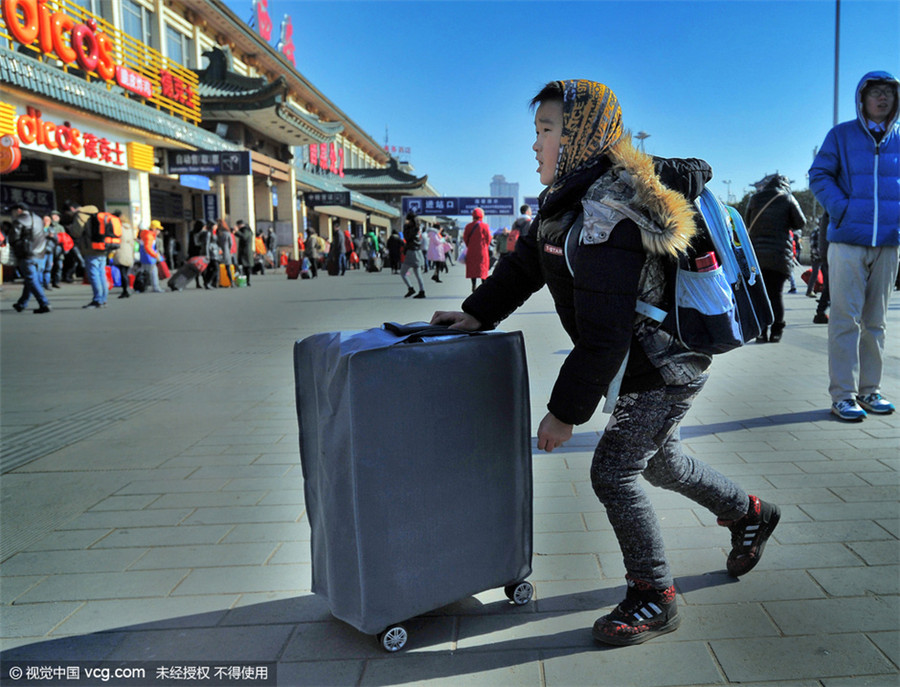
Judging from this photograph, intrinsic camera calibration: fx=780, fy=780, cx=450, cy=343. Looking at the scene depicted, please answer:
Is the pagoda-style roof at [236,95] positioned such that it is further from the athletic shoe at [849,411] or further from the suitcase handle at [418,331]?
the suitcase handle at [418,331]

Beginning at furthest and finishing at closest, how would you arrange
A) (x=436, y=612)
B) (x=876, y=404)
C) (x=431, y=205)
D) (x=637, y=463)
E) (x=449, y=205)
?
1. (x=449, y=205)
2. (x=431, y=205)
3. (x=876, y=404)
4. (x=436, y=612)
5. (x=637, y=463)

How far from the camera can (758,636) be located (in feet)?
7.61

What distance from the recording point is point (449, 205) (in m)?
60.9

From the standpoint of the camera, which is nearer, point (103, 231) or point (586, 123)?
point (586, 123)

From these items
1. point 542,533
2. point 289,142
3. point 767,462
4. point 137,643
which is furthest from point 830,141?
point 289,142

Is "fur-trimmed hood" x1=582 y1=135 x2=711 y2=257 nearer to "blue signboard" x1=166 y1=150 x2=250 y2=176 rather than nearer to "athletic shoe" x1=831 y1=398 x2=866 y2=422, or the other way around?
"athletic shoe" x1=831 y1=398 x2=866 y2=422

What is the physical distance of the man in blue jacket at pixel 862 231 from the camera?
15.6 ft

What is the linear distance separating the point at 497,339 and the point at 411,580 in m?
0.75

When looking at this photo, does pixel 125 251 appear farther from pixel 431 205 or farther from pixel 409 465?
pixel 431 205

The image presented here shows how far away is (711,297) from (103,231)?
13.8 m

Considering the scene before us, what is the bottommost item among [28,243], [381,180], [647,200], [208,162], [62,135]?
[647,200]

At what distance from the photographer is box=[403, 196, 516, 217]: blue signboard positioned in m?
58.8

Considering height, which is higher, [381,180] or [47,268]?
[381,180]

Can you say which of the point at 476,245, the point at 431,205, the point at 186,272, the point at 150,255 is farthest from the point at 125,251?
the point at 431,205
